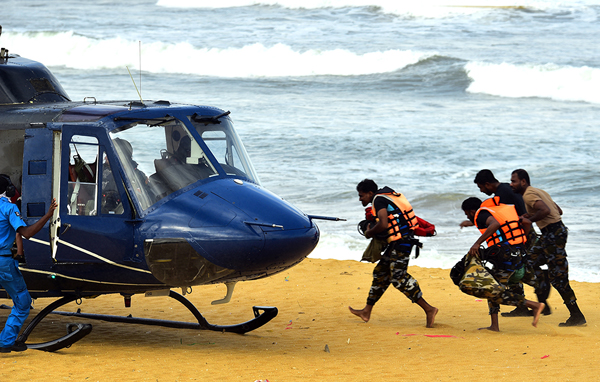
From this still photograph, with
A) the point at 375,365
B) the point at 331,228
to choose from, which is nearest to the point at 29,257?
the point at 375,365

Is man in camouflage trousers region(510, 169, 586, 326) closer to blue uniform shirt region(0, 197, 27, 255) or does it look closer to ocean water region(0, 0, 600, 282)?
ocean water region(0, 0, 600, 282)

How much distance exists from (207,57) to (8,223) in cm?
4067

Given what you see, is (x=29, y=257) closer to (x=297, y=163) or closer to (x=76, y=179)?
(x=76, y=179)

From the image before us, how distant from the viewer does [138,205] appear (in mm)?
6469

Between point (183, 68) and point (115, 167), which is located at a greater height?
point (115, 167)

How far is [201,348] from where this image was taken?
7621mm

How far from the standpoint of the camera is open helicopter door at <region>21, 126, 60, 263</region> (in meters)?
6.75

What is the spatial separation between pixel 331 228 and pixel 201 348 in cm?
837

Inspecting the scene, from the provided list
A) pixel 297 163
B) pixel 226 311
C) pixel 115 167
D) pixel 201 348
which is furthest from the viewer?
pixel 297 163

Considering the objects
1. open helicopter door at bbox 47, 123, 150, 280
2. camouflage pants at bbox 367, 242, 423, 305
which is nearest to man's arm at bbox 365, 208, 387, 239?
camouflage pants at bbox 367, 242, 423, 305

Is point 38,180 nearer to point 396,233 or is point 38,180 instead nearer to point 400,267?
point 396,233

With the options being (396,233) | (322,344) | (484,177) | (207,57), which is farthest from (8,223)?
(207,57)

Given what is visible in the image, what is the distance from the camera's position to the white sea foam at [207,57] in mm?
42500

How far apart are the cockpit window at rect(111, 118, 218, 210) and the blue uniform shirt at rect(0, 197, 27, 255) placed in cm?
103
